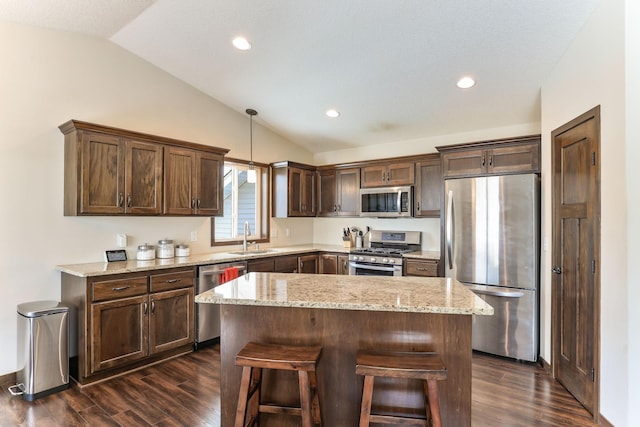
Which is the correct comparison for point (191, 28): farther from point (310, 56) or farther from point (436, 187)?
point (436, 187)

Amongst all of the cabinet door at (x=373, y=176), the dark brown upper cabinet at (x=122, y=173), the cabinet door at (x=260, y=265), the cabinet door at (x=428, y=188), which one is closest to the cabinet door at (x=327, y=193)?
the cabinet door at (x=373, y=176)

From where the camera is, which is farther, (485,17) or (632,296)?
(485,17)

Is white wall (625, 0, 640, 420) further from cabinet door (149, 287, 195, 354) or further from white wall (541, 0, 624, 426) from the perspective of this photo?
cabinet door (149, 287, 195, 354)

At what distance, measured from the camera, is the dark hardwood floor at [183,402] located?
A: 2369 mm

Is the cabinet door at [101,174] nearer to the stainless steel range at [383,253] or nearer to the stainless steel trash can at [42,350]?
the stainless steel trash can at [42,350]

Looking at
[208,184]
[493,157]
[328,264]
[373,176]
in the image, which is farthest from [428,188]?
[208,184]

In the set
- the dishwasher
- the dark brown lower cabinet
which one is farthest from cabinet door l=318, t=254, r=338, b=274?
the dark brown lower cabinet

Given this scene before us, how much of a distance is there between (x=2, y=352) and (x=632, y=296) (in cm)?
476

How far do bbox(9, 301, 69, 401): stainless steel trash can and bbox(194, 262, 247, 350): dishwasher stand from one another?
114 cm

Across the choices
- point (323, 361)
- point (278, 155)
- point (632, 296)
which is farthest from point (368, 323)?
point (278, 155)

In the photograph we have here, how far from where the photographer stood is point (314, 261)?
514 cm

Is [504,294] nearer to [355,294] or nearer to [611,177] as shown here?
[611,177]

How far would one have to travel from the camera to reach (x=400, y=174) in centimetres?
473

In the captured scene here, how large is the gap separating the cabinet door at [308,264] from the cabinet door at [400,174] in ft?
5.21
